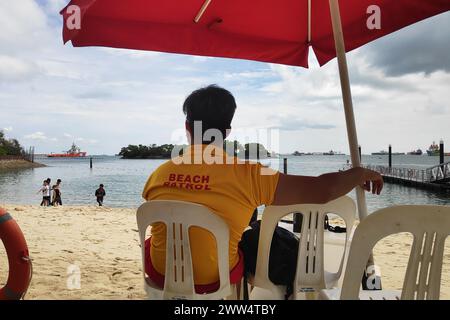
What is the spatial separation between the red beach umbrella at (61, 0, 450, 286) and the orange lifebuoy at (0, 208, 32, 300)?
131 cm

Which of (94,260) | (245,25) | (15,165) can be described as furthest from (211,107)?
(15,165)

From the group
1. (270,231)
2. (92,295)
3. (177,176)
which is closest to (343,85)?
(270,231)

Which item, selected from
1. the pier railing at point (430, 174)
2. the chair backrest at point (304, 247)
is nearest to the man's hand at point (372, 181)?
the chair backrest at point (304, 247)

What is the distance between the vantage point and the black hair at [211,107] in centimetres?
161

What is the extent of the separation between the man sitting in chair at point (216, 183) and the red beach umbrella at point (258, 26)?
68 cm

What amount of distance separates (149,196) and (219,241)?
40 cm

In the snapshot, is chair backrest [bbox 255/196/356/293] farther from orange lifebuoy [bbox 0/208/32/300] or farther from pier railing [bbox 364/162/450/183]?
pier railing [bbox 364/162/450/183]

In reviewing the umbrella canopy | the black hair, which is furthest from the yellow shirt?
the umbrella canopy

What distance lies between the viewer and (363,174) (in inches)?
62.9

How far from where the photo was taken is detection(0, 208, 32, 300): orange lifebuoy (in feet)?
8.00

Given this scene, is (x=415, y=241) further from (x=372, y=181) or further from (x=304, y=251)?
(x=304, y=251)
